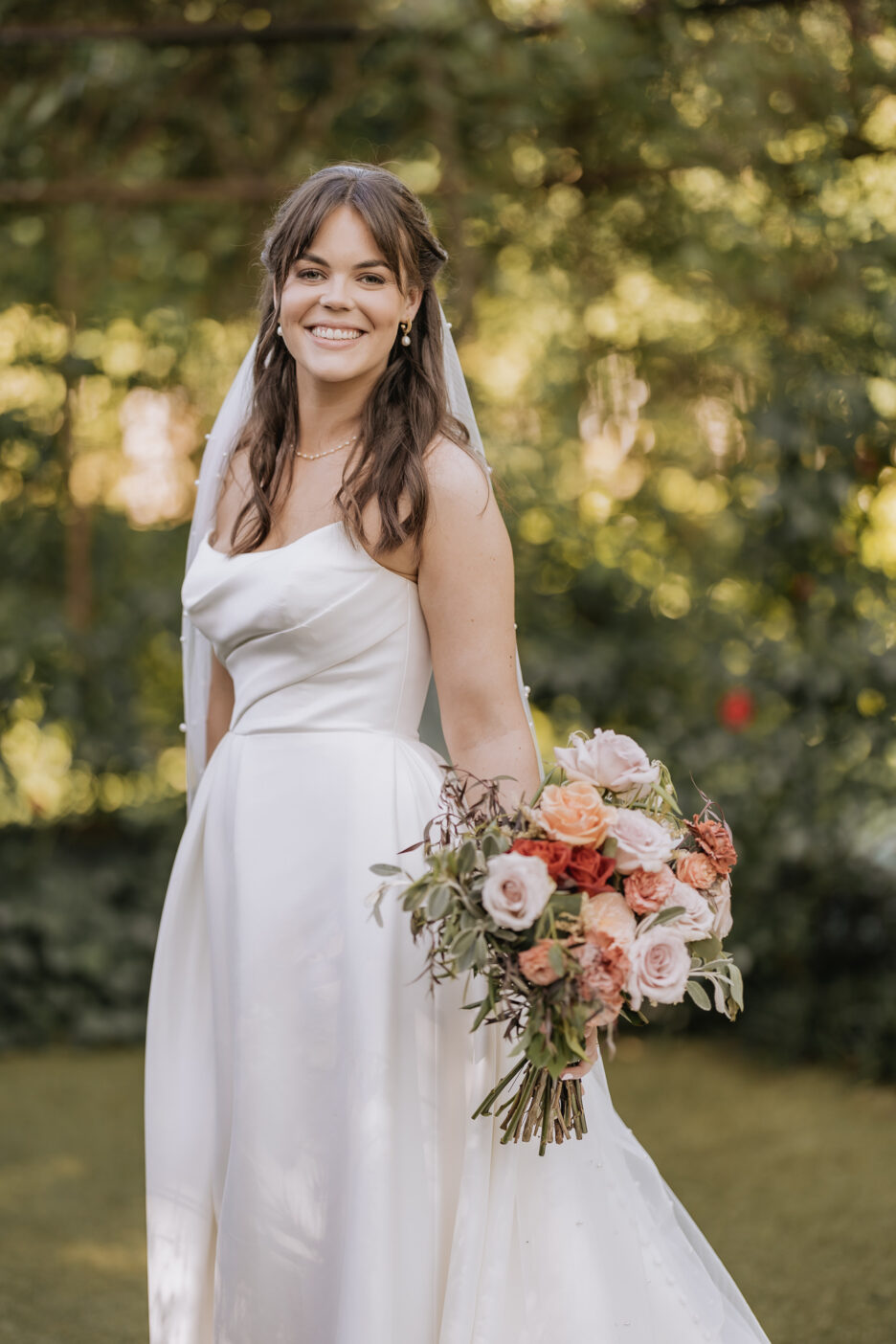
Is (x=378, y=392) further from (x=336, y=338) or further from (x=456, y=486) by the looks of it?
(x=456, y=486)

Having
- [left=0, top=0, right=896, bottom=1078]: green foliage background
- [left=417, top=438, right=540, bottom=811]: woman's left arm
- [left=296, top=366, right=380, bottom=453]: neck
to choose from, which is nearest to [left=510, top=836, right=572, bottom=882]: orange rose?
[left=417, top=438, right=540, bottom=811]: woman's left arm

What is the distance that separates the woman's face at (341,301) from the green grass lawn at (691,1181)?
2.38 m

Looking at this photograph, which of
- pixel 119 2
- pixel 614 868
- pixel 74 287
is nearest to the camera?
pixel 614 868

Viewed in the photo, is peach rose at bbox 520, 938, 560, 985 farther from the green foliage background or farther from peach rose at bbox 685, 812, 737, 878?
the green foliage background

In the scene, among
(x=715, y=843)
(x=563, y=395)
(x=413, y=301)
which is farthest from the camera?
(x=563, y=395)

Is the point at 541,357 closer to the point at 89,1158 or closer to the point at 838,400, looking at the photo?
A: the point at 838,400

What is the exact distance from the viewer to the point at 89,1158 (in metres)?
4.48

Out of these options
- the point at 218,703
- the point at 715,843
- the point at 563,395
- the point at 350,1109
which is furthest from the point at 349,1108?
the point at 563,395

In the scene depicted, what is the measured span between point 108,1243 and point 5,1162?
702 millimetres

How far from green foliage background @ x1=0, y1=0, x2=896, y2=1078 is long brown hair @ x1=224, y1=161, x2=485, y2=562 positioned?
→ 2.41 meters

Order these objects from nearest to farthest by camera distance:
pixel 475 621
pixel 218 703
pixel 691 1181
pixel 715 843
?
pixel 715 843, pixel 475 621, pixel 218 703, pixel 691 1181

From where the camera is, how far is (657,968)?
1.79 m

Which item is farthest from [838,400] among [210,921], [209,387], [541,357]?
[210,921]

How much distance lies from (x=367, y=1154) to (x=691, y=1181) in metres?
2.51
